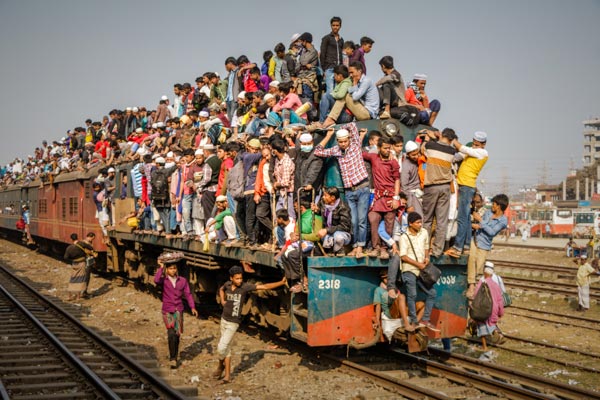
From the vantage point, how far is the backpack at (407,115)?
9.32 metres

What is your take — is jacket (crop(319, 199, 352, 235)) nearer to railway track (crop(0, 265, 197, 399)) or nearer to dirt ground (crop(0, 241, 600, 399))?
dirt ground (crop(0, 241, 600, 399))

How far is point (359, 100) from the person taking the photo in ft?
31.6

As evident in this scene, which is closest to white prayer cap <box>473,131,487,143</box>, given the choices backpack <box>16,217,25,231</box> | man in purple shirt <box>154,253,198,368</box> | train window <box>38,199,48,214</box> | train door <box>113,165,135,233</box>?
man in purple shirt <box>154,253,198,368</box>

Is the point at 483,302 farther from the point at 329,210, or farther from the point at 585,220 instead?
the point at 585,220

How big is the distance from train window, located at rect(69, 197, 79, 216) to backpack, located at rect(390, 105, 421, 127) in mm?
14329

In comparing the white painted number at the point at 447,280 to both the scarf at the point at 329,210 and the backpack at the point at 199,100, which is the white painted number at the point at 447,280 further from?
the backpack at the point at 199,100

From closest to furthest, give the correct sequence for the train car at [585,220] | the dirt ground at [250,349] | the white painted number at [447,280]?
the dirt ground at [250,349], the white painted number at [447,280], the train car at [585,220]

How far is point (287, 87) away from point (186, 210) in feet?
10.0

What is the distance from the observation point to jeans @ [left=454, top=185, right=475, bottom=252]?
905cm

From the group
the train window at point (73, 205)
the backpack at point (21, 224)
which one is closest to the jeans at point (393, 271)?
the train window at point (73, 205)

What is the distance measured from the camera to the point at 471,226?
30.8ft

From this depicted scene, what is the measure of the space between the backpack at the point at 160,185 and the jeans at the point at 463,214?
21.1ft

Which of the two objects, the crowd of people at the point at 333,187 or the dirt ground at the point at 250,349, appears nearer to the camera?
the dirt ground at the point at 250,349

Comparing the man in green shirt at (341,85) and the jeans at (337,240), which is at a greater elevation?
the man in green shirt at (341,85)
